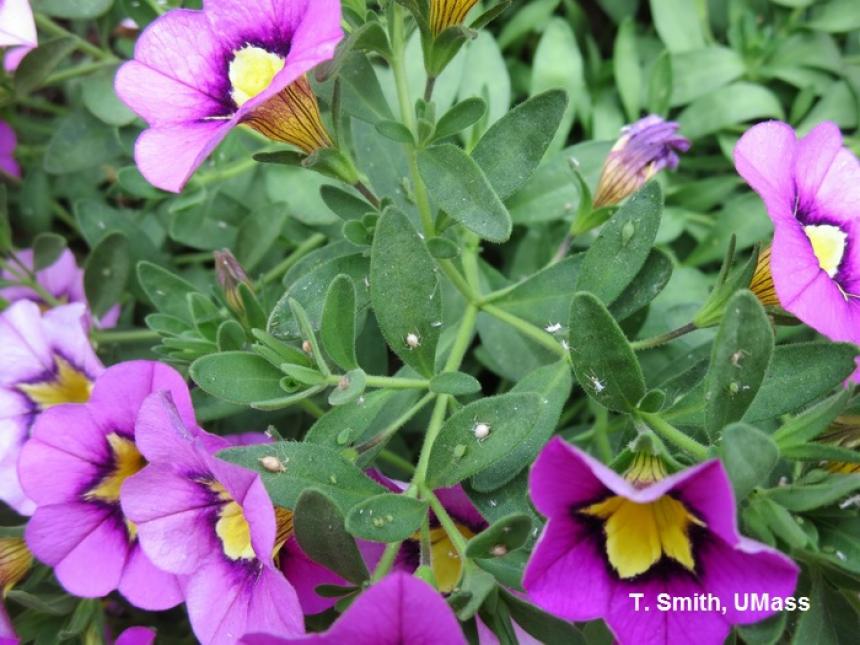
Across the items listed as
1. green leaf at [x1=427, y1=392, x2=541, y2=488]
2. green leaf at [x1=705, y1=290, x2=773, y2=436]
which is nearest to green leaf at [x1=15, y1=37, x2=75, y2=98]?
green leaf at [x1=427, y1=392, x2=541, y2=488]

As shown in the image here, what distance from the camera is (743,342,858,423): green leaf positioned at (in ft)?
3.57

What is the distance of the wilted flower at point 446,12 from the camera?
3.59 ft

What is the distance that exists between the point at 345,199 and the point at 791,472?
771 millimetres

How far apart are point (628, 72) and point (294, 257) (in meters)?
0.80

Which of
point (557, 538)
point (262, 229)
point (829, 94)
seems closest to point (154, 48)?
point (262, 229)

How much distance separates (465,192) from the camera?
117cm

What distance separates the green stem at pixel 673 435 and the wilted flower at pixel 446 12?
553mm

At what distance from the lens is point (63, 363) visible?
1502 millimetres

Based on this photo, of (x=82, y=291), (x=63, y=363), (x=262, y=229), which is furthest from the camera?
(x=82, y=291)

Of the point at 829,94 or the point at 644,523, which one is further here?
the point at 829,94

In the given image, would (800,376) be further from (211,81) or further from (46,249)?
(46,249)

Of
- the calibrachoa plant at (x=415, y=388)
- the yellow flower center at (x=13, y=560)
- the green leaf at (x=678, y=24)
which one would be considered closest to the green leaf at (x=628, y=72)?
the green leaf at (x=678, y=24)

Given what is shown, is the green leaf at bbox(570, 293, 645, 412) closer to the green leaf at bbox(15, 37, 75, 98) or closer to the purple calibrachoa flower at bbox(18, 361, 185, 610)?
the purple calibrachoa flower at bbox(18, 361, 185, 610)

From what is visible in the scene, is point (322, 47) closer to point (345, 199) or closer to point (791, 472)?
point (345, 199)
